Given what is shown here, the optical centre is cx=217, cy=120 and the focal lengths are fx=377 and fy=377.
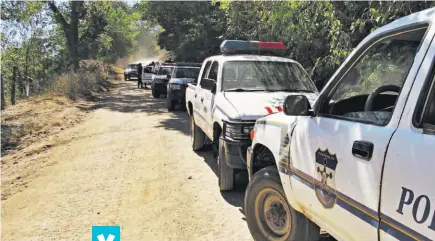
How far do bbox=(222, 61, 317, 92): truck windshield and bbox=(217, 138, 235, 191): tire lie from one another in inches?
42.7

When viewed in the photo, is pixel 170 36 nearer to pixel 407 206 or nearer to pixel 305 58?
pixel 305 58

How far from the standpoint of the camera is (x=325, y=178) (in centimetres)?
246

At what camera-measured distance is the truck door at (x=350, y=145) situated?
2002mm

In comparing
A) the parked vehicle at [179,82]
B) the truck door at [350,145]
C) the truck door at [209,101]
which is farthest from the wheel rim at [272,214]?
the parked vehicle at [179,82]

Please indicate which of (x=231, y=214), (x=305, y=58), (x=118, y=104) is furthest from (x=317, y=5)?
(x=118, y=104)

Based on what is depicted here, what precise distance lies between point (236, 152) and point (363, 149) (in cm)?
262

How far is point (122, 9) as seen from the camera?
59000 mm

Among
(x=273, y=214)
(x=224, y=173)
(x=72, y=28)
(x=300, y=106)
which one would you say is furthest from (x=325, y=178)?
(x=72, y=28)

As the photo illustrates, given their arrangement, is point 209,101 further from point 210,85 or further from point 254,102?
point 254,102

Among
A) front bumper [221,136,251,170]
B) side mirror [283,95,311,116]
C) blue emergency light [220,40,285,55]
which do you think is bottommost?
front bumper [221,136,251,170]

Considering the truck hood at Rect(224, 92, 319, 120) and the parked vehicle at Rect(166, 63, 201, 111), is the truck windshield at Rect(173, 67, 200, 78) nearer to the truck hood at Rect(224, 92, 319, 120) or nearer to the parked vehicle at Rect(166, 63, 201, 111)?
the parked vehicle at Rect(166, 63, 201, 111)

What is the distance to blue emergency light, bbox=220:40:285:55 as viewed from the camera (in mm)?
6230

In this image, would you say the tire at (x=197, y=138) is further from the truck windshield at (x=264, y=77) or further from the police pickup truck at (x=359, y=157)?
the police pickup truck at (x=359, y=157)

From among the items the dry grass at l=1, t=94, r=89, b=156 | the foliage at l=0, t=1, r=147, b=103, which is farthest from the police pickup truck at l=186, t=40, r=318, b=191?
the foliage at l=0, t=1, r=147, b=103
